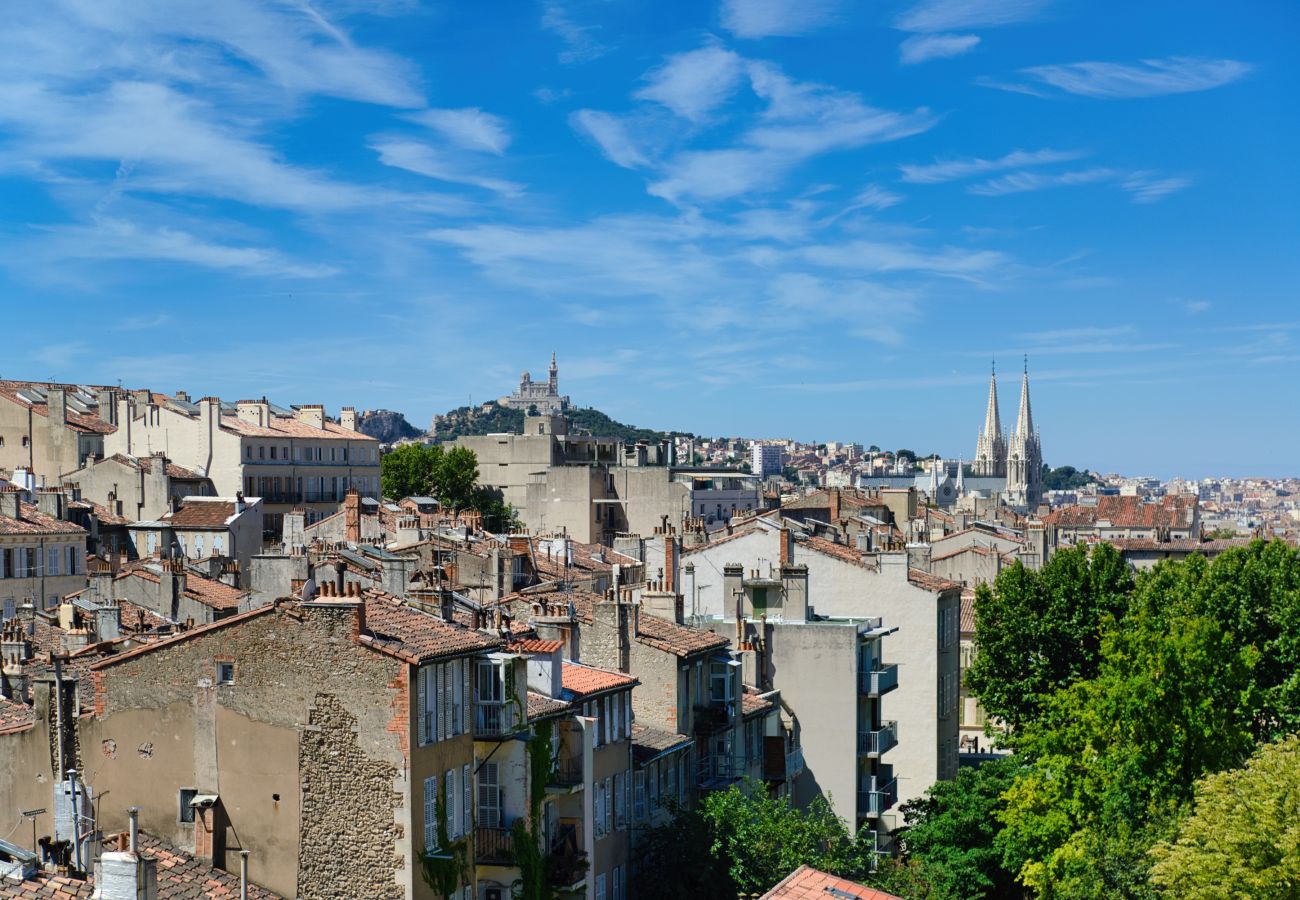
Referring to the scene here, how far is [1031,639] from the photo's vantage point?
5622cm

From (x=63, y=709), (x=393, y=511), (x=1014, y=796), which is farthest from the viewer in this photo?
(x=393, y=511)

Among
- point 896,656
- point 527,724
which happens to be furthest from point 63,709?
point 896,656

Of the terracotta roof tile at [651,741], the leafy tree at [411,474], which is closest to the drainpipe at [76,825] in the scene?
the terracotta roof tile at [651,741]

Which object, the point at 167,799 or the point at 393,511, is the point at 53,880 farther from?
the point at 393,511

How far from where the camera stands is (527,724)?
30.3 metres

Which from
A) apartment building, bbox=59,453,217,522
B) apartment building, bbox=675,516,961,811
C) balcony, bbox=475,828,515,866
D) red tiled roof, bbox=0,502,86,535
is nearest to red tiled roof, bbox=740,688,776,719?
apartment building, bbox=675,516,961,811

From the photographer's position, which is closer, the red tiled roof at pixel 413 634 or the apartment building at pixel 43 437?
the red tiled roof at pixel 413 634

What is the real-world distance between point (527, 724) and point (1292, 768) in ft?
53.4

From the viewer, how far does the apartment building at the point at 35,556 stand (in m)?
58.2

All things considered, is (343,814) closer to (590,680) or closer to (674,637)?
(590,680)

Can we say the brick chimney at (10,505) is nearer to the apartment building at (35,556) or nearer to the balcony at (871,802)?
the apartment building at (35,556)

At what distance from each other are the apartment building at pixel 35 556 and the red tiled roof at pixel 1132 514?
94.2 metres

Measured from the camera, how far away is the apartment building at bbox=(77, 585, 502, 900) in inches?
1070

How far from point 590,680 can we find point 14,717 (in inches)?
431
